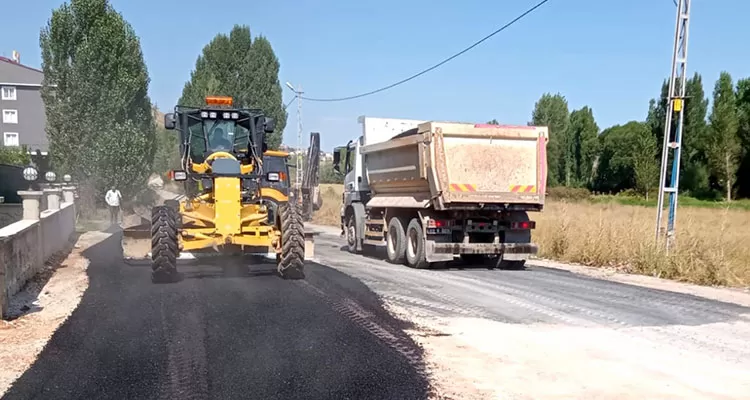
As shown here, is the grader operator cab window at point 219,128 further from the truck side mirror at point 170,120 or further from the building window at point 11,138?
the building window at point 11,138

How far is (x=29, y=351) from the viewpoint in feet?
22.6

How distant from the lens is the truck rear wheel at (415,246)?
47.0 feet

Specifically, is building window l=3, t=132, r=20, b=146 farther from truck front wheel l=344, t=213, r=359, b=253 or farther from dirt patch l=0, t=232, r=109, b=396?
dirt patch l=0, t=232, r=109, b=396

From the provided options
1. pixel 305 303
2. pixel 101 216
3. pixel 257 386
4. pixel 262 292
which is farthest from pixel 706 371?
pixel 101 216

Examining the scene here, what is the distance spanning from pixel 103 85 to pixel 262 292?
A: 83.6ft

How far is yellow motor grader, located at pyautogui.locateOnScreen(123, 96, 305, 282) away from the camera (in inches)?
430

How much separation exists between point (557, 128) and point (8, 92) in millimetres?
50072

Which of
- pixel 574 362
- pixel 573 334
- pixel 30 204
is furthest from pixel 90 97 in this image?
pixel 574 362

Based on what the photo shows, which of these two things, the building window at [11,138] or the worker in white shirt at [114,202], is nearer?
the worker in white shirt at [114,202]

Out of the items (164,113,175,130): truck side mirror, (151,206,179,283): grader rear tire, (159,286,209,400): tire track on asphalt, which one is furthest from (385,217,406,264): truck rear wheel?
(159,286,209,400): tire track on asphalt

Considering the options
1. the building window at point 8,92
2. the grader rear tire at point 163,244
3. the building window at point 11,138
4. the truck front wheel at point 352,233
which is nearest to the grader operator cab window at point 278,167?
the truck front wheel at point 352,233

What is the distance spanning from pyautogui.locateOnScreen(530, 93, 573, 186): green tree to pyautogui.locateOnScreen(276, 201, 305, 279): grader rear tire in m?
56.7

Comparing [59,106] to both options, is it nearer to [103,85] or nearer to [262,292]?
[103,85]

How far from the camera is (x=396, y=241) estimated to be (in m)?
15.6
